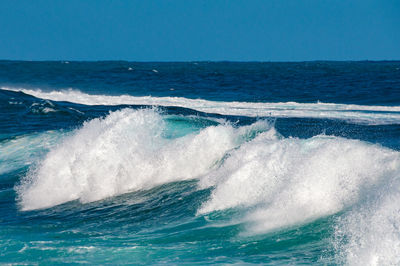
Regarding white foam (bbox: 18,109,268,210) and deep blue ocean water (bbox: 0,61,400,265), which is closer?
deep blue ocean water (bbox: 0,61,400,265)

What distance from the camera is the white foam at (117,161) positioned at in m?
11.0

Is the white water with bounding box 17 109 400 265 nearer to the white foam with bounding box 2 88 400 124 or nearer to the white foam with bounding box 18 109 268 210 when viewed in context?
the white foam with bounding box 18 109 268 210

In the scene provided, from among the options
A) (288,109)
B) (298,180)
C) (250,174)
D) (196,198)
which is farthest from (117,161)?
(288,109)

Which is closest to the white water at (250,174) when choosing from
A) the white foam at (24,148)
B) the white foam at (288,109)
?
the white foam at (24,148)

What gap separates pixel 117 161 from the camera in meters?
11.3

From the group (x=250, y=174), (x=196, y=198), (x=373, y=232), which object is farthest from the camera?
(x=196, y=198)

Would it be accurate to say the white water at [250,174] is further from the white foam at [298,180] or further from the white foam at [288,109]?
the white foam at [288,109]

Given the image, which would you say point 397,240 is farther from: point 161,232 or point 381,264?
point 161,232

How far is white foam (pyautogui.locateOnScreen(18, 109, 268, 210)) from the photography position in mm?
11000

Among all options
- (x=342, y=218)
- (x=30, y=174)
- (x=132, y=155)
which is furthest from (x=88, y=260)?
(x=30, y=174)

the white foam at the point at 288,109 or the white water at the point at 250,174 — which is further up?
the white foam at the point at 288,109

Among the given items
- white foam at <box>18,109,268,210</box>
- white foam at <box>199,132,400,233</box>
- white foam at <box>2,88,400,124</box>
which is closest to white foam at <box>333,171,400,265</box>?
white foam at <box>199,132,400,233</box>

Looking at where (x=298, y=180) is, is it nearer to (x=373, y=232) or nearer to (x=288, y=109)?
(x=373, y=232)

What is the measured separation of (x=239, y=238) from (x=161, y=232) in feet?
4.15
